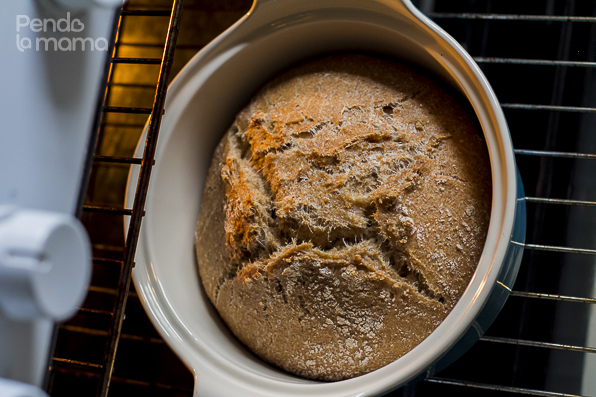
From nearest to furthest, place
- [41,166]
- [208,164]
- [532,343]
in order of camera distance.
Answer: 1. [41,166]
2. [532,343]
3. [208,164]

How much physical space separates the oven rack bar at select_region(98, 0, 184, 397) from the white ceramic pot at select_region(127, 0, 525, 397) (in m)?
0.15

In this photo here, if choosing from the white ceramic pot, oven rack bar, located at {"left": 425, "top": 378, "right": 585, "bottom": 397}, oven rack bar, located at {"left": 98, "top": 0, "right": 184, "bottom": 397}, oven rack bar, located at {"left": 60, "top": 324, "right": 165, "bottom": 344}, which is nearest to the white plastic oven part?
oven rack bar, located at {"left": 98, "top": 0, "right": 184, "bottom": 397}

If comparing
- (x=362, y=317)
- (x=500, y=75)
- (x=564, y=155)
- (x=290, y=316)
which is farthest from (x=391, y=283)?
(x=500, y=75)

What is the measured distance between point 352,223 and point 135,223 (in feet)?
1.10

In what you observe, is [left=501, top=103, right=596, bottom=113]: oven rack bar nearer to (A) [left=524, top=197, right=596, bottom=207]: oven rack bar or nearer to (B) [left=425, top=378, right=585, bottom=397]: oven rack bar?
(A) [left=524, top=197, right=596, bottom=207]: oven rack bar

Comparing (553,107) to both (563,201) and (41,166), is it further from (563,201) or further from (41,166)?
(41,166)

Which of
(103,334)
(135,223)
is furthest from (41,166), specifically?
(103,334)

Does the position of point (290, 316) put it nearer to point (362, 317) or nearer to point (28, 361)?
point (362, 317)

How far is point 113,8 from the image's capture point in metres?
0.60

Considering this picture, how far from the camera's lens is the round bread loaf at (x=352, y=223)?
0.75m

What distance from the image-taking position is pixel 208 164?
3.37 feet

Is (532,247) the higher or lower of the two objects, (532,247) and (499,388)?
the higher

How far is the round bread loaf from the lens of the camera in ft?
2.46

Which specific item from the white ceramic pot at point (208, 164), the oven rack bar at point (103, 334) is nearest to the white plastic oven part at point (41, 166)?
the white ceramic pot at point (208, 164)
